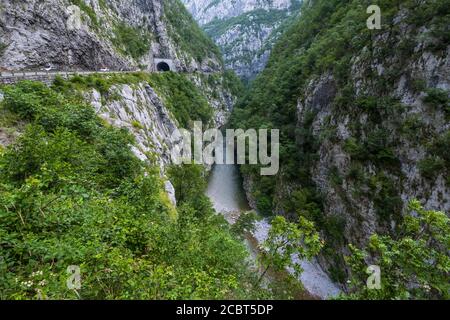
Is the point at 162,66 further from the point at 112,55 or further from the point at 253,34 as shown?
the point at 253,34

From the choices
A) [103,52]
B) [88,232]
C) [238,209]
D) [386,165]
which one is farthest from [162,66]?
[88,232]

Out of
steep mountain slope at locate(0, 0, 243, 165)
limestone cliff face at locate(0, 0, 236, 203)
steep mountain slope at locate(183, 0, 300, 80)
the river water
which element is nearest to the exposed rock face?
the river water

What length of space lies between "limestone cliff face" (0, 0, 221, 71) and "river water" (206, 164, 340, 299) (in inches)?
957

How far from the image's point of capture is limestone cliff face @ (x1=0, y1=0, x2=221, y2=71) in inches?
978

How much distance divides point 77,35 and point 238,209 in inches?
1196

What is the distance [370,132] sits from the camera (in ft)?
76.5

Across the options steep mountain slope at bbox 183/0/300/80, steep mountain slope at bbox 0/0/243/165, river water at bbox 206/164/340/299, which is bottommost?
river water at bbox 206/164/340/299

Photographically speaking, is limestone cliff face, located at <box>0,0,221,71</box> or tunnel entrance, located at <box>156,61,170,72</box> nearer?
limestone cliff face, located at <box>0,0,221,71</box>

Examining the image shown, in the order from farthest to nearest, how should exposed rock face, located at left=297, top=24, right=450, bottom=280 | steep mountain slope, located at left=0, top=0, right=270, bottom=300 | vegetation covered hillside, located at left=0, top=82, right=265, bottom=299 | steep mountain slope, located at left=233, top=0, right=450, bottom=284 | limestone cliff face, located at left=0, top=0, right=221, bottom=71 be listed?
limestone cliff face, located at left=0, top=0, right=221, bottom=71 → steep mountain slope, located at left=233, top=0, right=450, bottom=284 → exposed rock face, located at left=297, top=24, right=450, bottom=280 → steep mountain slope, located at left=0, top=0, right=270, bottom=300 → vegetation covered hillside, located at left=0, top=82, right=265, bottom=299

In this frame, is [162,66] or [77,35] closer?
[77,35]

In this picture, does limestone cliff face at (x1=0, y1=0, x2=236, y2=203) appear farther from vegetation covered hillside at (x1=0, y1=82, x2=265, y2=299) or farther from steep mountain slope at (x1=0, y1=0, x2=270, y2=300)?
vegetation covered hillside at (x1=0, y1=82, x2=265, y2=299)

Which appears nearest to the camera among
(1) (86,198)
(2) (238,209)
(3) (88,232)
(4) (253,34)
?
(3) (88,232)
